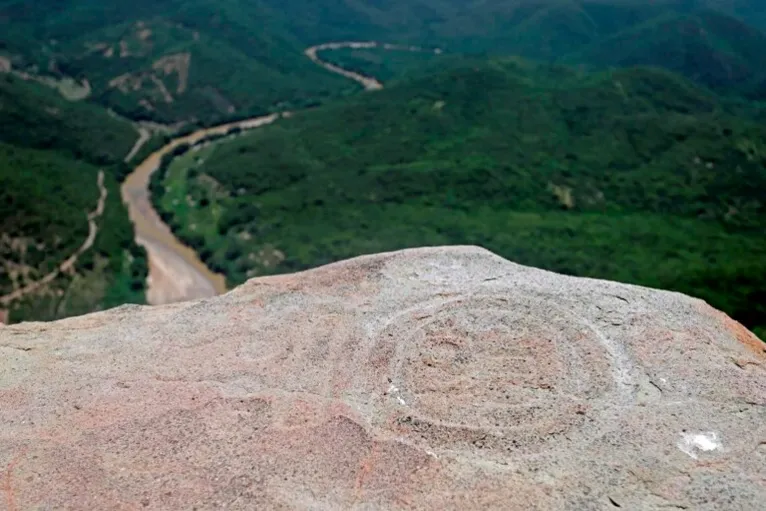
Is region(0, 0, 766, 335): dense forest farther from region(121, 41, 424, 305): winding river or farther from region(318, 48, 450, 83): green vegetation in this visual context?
region(121, 41, 424, 305): winding river

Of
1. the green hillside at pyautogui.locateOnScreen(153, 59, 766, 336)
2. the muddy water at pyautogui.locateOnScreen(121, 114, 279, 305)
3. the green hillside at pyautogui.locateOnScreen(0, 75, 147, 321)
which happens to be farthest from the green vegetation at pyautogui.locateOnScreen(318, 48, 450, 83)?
the green hillside at pyautogui.locateOnScreen(0, 75, 147, 321)

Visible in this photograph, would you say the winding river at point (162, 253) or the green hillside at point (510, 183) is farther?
the green hillside at point (510, 183)

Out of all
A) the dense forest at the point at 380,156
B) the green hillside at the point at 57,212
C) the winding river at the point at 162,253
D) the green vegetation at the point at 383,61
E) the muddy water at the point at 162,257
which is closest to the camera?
the green hillside at the point at 57,212

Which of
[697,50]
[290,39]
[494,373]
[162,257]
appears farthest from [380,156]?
[290,39]

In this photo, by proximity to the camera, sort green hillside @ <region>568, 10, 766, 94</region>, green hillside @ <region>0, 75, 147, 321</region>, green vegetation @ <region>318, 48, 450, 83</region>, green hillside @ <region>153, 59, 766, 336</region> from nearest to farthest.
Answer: green hillside @ <region>0, 75, 147, 321</region>, green hillside @ <region>153, 59, 766, 336</region>, green hillside @ <region>568, 10, 766, 94</region>, green vegetation @ <region>318, 48, 450, 83</region>

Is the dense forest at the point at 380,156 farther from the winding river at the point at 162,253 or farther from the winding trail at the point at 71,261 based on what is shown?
the winding river at the point at 162,253

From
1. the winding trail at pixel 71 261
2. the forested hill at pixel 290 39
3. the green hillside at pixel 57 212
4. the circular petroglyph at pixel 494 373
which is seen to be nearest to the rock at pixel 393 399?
the circular petroglyph at pixel 494 373
